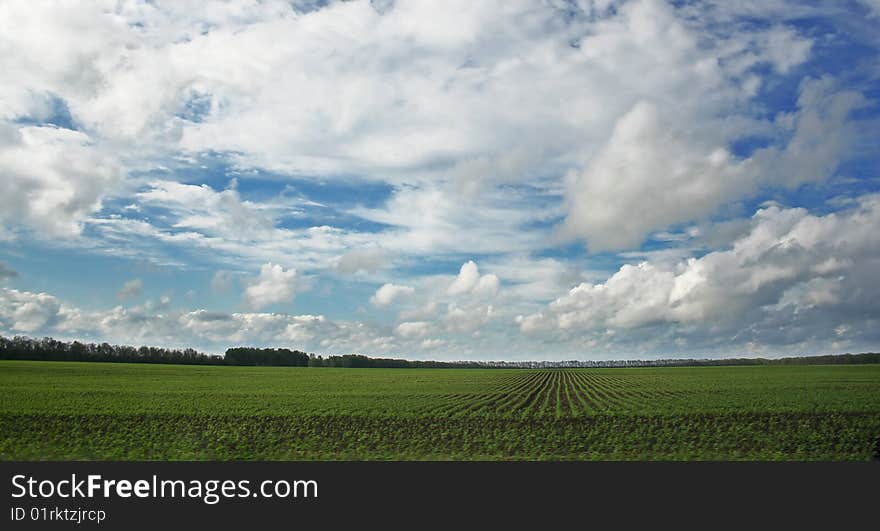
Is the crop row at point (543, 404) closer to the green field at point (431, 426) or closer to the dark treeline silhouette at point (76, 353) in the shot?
the green field at point (431, 426)

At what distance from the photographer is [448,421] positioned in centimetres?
4059

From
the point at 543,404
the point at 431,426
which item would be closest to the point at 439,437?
the point at 431,426

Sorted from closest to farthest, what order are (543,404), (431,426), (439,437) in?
(439,437) < (431,426) < (543,404)

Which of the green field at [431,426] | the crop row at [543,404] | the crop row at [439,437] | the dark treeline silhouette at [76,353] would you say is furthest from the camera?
the dark treeline silhouette at [76,353]

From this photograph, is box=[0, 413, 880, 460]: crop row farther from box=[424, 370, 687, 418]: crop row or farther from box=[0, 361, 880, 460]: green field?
box=[424, 370, 687, 418]: crop row

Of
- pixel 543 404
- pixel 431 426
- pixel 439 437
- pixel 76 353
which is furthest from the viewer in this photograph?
pixel 76 353

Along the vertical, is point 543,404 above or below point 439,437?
below

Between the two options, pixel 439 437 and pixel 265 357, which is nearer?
pixel 439 437

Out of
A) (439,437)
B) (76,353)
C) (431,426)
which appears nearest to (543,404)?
(431,426)

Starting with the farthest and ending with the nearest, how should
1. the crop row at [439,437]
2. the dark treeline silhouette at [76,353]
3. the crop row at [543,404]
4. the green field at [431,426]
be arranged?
the dark treeline silhouette at [76,353], the crop row at [543,404], the green field at [431,426], the crop row at [439,437]

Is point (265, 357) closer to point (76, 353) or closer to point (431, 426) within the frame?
point (76, 353)

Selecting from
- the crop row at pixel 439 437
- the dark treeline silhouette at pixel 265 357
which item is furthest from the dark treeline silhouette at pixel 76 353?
the crop row at pixel 439 437

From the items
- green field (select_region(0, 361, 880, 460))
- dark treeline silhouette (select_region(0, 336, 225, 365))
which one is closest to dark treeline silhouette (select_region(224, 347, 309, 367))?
dark treeline silhouette (select_region(0, 336, 225, 365))
